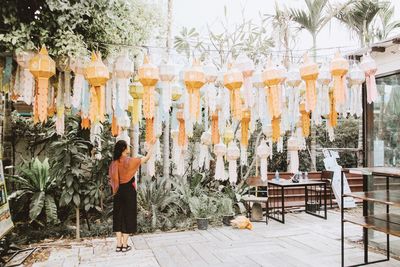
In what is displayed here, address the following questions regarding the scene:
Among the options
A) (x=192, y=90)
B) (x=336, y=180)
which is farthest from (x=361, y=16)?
(x=192, y=90)

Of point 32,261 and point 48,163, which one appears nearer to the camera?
point 32,261

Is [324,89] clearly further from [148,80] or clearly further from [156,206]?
[156,206]

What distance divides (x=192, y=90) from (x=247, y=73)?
1.41 feet

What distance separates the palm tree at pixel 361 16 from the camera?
297 inches

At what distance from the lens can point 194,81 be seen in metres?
2.34

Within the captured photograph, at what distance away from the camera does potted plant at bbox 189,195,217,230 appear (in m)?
5.14

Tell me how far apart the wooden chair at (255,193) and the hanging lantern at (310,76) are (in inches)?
133

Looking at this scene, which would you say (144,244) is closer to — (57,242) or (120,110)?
(57,242)

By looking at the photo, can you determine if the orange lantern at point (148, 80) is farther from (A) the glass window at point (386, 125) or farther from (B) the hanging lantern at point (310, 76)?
(A) the glass window at point (386, 125)

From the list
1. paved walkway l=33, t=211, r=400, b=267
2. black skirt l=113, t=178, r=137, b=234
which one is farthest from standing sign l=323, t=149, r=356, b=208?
black skirt l=113, t=178, r=137, b=234

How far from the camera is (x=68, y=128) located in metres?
4.76

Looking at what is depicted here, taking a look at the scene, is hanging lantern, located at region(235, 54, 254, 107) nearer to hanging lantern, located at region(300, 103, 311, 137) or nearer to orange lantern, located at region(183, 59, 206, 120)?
orange lantern, located at region(183, 59, 206, 120)

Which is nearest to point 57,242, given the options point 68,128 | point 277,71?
point 68,128

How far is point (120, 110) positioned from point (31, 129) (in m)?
3.97
